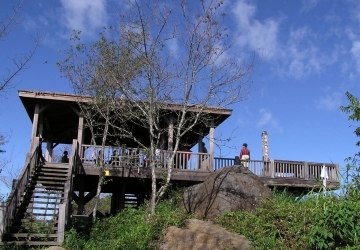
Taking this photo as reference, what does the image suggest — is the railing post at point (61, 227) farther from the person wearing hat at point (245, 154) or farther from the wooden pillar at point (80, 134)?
the person wearing hat at point (245, 154)

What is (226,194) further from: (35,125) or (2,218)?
(35,125)

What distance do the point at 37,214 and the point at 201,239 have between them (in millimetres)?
5115

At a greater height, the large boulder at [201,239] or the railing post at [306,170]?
the railing post at [306,170]

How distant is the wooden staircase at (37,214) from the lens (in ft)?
39.0

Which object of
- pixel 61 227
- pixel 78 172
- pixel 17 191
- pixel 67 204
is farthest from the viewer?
pixel 78 172

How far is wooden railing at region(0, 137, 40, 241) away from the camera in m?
11.6

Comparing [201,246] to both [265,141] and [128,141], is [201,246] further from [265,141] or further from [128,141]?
[128,141]

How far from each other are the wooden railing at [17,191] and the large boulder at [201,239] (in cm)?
426

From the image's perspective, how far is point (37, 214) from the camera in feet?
41.9

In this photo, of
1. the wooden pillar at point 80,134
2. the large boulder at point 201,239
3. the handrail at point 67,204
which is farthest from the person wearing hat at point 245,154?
the large boulder at point 201,239

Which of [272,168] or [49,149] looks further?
[49,149]

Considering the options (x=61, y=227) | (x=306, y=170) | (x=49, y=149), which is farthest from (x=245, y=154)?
(x=49, y=149)

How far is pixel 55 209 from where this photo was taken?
1322cm

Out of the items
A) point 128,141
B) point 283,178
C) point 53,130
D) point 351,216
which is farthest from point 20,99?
point 351,216
